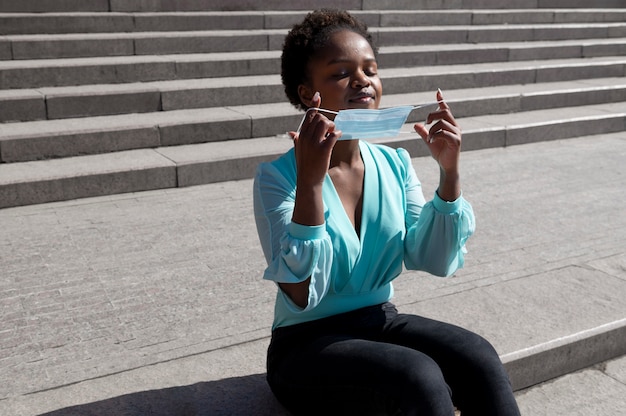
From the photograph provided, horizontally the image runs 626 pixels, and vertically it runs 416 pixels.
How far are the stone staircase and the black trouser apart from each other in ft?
10.1

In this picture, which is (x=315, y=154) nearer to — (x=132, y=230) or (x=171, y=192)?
(x=132, y=230)

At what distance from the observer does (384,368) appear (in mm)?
2078

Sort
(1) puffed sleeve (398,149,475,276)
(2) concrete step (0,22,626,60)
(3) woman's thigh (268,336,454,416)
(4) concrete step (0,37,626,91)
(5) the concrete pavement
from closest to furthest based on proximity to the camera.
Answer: (3) woman's thigh (268,336,454,416) → (1) puffed sleeve (398,149,475,276) → (5) the concrete pavement → (4) concrete step (0,37,626,91) → (2) concrete step (0,22,626,60)

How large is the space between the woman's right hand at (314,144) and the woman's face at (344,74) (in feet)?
0.69

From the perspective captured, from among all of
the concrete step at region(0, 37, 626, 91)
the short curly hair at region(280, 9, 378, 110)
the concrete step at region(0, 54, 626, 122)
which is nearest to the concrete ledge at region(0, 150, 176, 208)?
the concrete step at region(0, 54, 626, 122)

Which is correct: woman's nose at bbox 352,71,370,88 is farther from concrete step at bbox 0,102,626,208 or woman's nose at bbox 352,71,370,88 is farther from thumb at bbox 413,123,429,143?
concrete step at bbox 0,102,626,208

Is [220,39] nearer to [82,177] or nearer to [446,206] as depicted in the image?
[82,177]

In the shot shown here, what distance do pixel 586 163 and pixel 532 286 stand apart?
337cm

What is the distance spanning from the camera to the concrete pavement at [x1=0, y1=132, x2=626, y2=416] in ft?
9.37

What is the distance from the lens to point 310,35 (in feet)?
7.87

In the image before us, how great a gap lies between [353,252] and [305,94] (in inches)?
20.4

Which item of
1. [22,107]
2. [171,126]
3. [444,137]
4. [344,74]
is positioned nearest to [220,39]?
[171,126]

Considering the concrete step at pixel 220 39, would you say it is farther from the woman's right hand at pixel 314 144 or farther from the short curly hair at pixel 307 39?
the woman's right hand at pixel 314 144

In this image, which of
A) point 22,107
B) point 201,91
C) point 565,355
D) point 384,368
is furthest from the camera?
point 201,91
